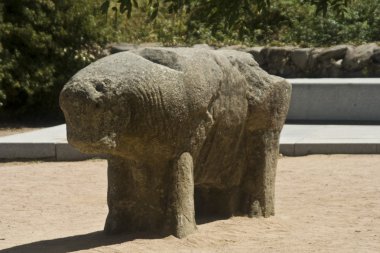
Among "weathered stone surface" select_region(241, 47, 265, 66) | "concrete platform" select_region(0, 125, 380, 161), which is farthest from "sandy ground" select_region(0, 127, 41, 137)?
"weathered stone surface" select_region(241, 47, 265, 66)

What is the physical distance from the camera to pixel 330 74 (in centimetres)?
1658

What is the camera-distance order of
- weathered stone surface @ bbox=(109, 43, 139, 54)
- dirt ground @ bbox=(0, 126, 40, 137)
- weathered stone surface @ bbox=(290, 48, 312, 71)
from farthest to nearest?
weathered stone surface @ bbox=(109, 43, 139, 54) → weathered stone surface @ bbox=(290, 48, 312, 71) → dirt ground @ bbox=(0, 126, 40, 137)

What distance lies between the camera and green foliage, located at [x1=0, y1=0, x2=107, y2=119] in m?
16.2

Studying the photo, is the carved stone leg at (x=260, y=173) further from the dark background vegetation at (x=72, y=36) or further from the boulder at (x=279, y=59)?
the boulder at (x=279, y=59)

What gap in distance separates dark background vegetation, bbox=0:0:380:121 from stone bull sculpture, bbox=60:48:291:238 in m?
7.32

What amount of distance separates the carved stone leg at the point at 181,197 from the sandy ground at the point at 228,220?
0.31ft

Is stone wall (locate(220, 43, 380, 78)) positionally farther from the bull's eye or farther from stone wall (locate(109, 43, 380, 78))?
the bull's eye

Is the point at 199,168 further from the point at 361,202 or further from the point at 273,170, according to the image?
the point at 361,202

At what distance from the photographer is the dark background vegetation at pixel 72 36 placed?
639 inches

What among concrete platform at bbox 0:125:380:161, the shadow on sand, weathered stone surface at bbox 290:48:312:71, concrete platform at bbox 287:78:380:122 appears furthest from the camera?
weathered stone surface at bbox 290:48:312:71

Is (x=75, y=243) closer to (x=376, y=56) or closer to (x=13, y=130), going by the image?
(x=13, y=130)

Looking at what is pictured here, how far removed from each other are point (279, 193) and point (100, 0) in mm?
8825

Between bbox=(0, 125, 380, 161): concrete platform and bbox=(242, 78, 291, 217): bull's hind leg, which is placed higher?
bbox=(242, 78, 291, 217): bull's hind leg

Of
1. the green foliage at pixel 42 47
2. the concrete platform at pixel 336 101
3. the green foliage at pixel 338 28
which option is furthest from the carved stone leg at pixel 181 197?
the green foliage at pixel 338 28
